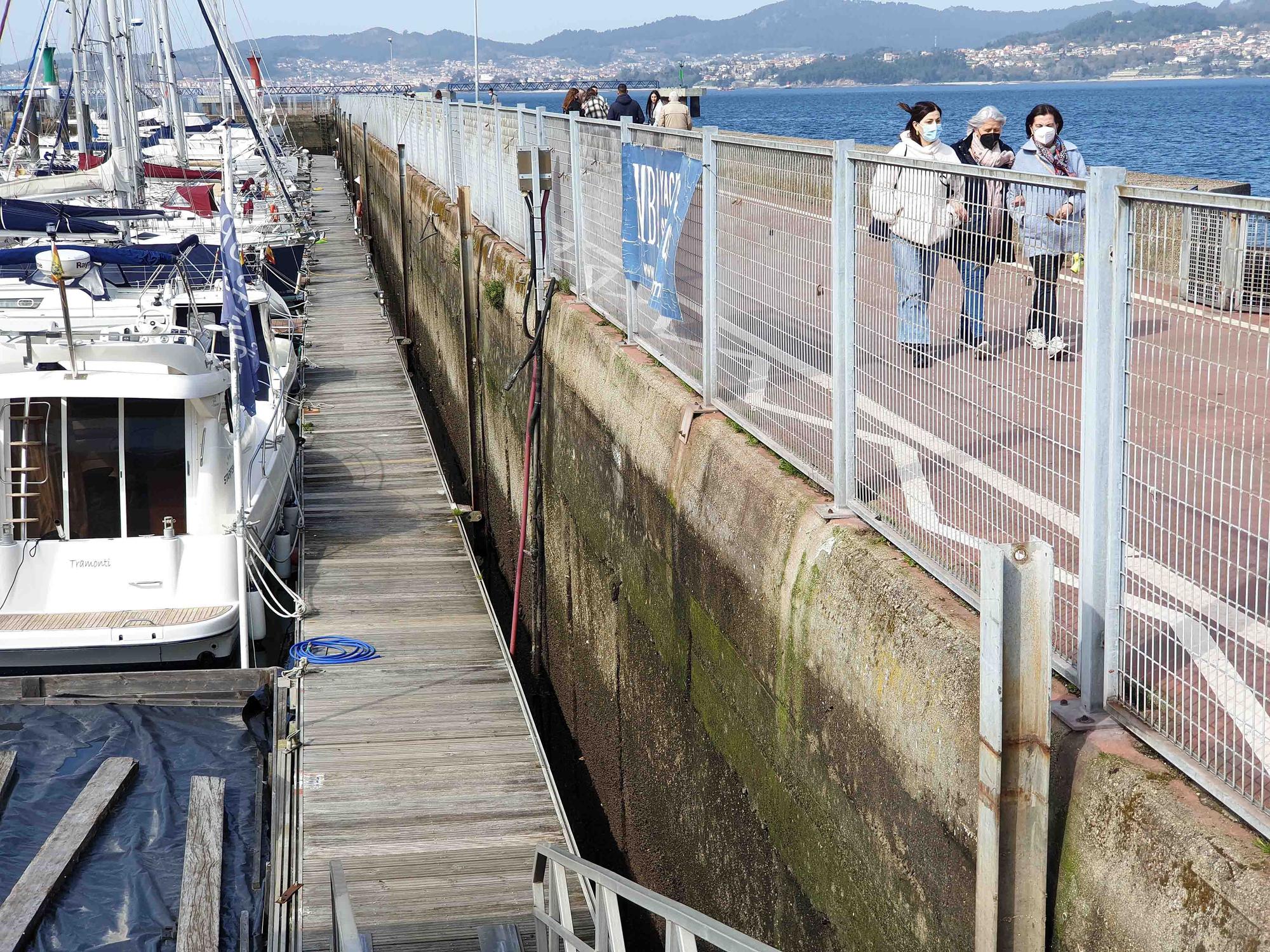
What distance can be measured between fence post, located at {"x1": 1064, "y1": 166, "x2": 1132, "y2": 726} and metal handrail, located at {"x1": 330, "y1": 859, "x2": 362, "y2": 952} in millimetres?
2541

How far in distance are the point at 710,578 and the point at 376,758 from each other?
3.21 metres

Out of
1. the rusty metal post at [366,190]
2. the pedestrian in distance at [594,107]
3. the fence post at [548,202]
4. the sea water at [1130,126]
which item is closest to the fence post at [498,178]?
the pedestrian in distance at [594,107]

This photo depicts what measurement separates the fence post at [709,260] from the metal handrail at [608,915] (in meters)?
2.75

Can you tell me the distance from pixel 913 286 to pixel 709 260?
2589mm

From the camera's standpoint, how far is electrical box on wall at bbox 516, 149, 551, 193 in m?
12.6

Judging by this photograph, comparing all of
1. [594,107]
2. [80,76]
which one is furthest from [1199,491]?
[80,76]

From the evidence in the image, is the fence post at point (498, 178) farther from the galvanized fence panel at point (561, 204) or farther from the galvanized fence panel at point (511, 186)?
the galvanized fence panel at point (561, 204)

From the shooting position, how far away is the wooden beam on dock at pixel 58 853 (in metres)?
6.40

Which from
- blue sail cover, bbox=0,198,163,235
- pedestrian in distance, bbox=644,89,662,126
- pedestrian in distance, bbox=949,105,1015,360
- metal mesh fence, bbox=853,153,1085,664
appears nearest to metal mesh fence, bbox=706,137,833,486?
metal mesh fence, bbox=853,153,1085,664

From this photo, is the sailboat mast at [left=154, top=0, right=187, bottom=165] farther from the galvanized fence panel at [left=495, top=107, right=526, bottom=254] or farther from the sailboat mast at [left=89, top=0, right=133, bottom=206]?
the galvanized fence panel at [left=495, top=107, right=526, bottom=254]

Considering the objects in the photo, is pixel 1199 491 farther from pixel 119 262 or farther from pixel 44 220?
pixel 44 220

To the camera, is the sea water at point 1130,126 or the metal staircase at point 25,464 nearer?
the metal staircase at point 25,464

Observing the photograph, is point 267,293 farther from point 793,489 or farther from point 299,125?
point 299,125

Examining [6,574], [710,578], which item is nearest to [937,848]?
[710,578]
